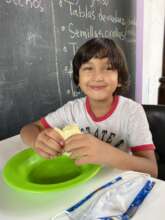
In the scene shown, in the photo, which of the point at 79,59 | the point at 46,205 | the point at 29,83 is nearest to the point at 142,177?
the point at 46,205

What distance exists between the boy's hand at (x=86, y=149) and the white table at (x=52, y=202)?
0.06m

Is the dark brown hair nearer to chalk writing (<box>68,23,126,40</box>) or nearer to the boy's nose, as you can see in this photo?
the boy's nose

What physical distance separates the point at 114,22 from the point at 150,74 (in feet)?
2.59

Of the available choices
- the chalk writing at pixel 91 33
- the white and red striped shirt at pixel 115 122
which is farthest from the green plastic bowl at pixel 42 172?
the chalk writing at pixel 91 33

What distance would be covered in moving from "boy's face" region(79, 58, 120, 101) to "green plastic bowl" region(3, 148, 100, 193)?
282mm

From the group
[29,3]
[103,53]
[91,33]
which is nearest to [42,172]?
[103,53]

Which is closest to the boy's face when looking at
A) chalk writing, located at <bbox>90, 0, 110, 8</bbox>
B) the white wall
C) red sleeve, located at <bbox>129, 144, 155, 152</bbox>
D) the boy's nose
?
the boy's nose

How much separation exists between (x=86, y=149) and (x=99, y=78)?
0.35m

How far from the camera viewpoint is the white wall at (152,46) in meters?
2.31

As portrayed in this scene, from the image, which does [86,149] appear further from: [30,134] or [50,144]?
[30,134]

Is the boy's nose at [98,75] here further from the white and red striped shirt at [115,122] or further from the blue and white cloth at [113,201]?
the blue and white cloth at [113,201]

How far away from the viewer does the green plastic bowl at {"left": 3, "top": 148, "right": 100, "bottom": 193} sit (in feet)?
2.02

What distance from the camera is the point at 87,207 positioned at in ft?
1.79

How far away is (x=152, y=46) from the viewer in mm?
2447
